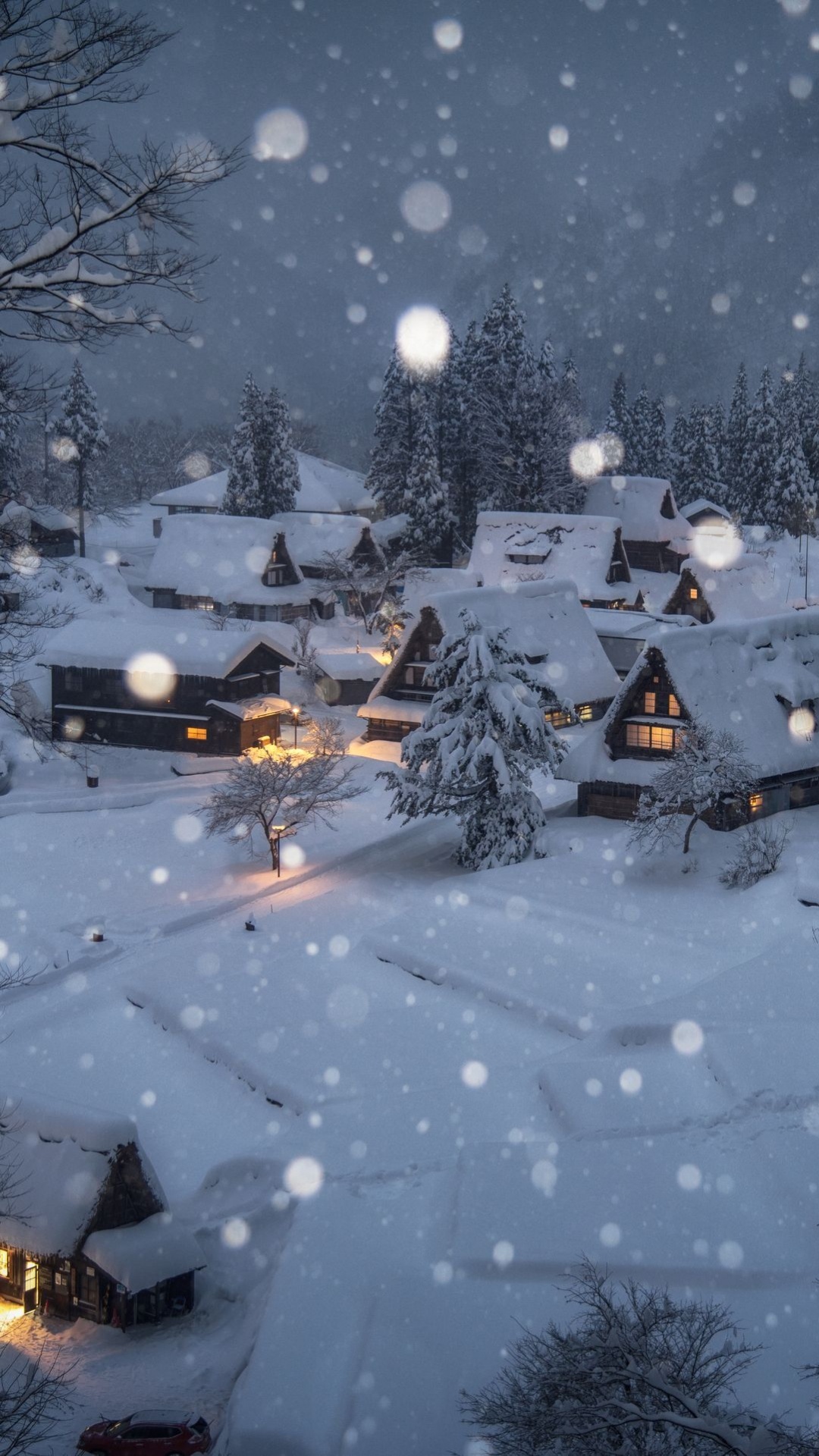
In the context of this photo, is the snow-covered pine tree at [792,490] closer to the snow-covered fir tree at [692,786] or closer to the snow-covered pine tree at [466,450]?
the snow-covered pine tree at [466,450]

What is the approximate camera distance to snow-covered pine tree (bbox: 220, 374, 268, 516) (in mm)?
64188

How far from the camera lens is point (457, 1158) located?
17.6m

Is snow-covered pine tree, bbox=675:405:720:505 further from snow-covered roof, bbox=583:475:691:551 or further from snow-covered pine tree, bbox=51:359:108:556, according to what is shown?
snow-covered pine tree, bbox=51:359:108:556

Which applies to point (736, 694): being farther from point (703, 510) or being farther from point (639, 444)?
point (639, 444)

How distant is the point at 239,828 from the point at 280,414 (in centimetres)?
3715

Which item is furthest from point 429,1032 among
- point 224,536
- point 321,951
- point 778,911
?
point 224,536

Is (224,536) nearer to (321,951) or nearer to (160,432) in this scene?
(321,951)

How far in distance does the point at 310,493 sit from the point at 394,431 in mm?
10933

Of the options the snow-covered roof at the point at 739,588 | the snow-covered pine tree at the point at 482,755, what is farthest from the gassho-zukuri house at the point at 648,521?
the snow-covered pine tree at the point at 482,755

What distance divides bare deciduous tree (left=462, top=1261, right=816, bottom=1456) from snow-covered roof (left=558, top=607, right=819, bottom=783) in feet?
69.0

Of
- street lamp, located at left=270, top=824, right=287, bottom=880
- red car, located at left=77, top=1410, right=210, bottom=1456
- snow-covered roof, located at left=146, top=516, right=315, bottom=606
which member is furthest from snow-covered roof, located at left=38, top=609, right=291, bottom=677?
red car, located at left=77, top=1410, right=210, bottom=1456

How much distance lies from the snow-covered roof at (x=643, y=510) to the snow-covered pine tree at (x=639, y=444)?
14284 mm

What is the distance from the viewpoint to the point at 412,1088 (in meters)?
20.5

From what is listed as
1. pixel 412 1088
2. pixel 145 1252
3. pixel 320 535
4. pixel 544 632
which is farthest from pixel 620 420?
pixel 145 1252
